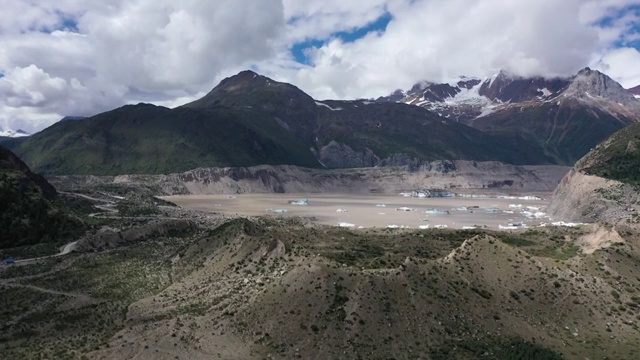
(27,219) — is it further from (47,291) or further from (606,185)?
(606,185)

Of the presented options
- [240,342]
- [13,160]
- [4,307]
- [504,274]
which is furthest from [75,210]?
[504,274]

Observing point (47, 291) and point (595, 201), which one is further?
point (595, 201)

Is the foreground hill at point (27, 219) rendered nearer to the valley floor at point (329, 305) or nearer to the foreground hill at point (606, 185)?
the valley floor at point (329, 305)

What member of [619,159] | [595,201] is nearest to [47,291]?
[595,201]

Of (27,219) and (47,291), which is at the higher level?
(27,219)

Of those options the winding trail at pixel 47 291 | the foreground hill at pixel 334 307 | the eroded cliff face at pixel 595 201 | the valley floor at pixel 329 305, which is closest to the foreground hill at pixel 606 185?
the eroded cliff face at pixel 595 201

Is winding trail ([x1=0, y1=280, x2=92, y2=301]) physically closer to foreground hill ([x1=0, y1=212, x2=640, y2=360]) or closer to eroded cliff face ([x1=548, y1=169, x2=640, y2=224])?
foreground hill ([x1=0, y1=212, x2=640, y2=360])

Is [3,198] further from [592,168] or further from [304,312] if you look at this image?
[592,168]
